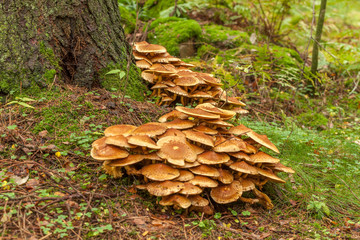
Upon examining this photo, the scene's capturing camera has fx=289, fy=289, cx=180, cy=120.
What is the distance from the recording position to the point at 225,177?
362 cm

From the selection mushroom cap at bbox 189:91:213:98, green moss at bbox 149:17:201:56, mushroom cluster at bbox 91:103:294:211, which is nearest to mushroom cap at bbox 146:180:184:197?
mushroom cluster at bbox 91:103:294:211

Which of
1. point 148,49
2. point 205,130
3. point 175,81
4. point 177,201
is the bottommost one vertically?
point 177,201

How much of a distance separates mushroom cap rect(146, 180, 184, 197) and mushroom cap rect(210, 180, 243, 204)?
573 millimetres

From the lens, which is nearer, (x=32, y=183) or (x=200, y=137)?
(x=32, y=183)

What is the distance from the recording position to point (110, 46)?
16.9 feet

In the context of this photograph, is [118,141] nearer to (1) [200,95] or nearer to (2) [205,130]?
(2) [205,130]

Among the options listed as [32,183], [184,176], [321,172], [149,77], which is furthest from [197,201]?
[149,77]

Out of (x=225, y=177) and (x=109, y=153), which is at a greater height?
(x=109, y=153)

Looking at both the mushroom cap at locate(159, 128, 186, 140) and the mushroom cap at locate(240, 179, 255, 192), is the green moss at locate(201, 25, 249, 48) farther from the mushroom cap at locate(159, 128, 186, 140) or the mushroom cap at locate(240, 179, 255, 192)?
the mushroom cap at locate(240, 179, 255, 192)

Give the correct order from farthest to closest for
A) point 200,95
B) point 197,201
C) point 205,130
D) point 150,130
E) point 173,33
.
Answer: point 173,33, point 200,95, point 205,130, point 150,130, point 197,201

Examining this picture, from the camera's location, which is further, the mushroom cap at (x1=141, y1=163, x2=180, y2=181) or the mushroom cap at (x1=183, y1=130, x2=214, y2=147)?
the mushroom cap at (x1=183, y1=130, x2=214, y2=147)

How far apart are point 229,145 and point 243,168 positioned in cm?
34

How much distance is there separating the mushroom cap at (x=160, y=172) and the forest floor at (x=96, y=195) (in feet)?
1.24

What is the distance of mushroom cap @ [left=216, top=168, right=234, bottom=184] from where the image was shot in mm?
3586
